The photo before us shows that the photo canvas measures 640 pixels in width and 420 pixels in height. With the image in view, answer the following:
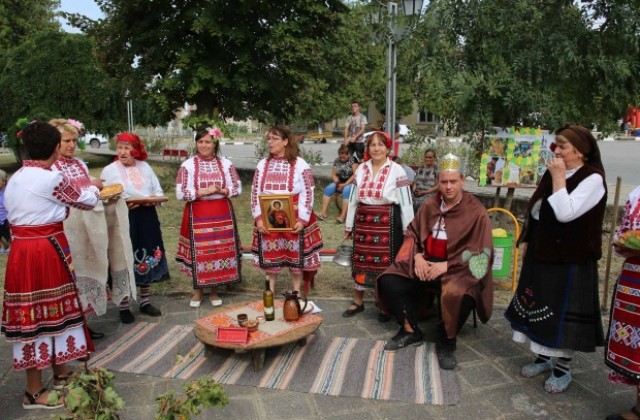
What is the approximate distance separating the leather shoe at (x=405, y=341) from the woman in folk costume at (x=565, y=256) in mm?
988

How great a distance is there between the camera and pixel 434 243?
14.5ft

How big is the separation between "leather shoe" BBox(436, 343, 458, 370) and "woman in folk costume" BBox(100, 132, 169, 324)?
279 cm

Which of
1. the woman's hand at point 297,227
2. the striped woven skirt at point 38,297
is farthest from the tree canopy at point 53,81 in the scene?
the striped woven skirt at point 38,297

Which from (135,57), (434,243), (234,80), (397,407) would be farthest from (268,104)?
(397,407)

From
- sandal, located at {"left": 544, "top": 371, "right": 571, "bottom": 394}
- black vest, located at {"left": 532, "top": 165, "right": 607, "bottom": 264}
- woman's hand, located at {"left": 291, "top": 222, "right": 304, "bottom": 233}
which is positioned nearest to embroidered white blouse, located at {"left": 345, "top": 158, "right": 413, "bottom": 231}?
woman's hand, located at {"left": 291, "top": 222, "right": 304, "bottom": 233}

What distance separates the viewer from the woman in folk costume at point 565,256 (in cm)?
331

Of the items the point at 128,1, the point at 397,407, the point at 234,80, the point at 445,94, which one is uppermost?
the point at 128,1

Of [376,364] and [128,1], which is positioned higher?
[128,1]

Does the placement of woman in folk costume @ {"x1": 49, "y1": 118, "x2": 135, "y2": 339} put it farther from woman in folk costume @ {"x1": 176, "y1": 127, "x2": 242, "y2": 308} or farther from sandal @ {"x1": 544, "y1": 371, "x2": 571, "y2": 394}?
sandal @ {"x1": 544, "y1": 371, "x2": 571, "y2": 394}

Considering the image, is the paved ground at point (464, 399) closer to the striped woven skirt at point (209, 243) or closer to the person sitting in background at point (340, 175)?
the striped woven skirt at point (209, 243)

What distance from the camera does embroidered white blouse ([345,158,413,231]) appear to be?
4.84 metres

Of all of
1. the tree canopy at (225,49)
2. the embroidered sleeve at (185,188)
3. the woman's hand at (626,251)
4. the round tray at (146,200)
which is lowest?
the woman's hand at (626,251)

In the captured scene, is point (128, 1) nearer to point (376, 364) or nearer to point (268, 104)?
point (268, 104)

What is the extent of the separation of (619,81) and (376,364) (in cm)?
358
